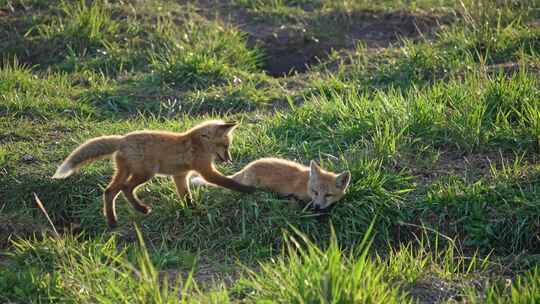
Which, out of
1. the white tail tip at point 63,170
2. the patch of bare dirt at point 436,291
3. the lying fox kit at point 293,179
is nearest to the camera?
the patch of bare dirt at point 436,291

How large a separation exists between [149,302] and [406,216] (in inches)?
105

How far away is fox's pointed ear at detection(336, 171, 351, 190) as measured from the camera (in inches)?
244

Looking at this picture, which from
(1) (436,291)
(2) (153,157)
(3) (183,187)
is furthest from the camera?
(3) (183,187)

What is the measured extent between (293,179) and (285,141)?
98 centimetres

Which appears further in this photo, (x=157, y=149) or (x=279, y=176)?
(x=279, y=176)

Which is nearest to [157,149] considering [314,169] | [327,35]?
[314,169]

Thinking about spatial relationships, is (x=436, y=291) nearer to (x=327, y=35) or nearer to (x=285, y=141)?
(x=285, y=141)

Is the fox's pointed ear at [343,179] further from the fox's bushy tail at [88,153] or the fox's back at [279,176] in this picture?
the fox's bushy tail at [88,153]

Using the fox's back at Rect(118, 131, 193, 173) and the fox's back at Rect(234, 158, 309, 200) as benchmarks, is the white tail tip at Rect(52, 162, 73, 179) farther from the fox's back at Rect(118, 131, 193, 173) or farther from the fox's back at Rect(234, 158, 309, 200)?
the fox's back at Rect(234, 158, 309, 200)

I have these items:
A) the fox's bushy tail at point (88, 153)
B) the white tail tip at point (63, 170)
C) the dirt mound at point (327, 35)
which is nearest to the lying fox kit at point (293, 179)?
the fox's bushy tail at point (88, 153)

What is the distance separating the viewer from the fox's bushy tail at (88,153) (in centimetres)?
598

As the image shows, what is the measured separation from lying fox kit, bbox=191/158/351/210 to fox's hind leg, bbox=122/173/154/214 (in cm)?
61

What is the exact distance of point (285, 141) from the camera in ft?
24.5

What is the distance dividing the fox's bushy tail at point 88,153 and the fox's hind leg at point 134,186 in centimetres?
26
